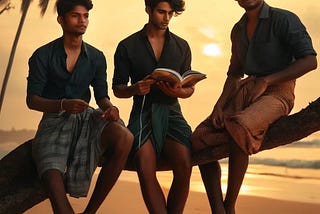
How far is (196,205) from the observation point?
6.76 meters

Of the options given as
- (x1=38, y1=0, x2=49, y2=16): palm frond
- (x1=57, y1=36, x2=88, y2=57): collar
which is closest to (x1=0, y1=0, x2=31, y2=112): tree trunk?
(x1=38, y1=0, x2=49, y2=16): palm frond

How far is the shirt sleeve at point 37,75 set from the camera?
3.08 meters

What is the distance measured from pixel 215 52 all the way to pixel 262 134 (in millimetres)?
4235

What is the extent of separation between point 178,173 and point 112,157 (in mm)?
314

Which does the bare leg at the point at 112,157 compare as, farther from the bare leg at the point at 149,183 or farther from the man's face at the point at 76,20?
the man's face at the point at 76,20

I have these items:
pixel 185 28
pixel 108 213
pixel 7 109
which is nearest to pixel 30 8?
pixel 7 109

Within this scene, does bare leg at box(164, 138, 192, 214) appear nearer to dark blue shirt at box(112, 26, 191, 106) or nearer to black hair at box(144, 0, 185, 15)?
dark blue shirt at box(112, 26, 191, 106)

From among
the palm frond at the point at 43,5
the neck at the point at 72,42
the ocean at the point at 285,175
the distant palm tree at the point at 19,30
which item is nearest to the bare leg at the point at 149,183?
the neck at the point at 72,42

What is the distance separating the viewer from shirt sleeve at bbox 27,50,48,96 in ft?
10.1

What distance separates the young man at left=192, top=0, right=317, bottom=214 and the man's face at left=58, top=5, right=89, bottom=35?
737 mm

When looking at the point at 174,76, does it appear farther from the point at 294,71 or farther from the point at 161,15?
the point at 294,71

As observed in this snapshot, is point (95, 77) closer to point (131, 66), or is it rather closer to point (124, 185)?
point (131, 66)

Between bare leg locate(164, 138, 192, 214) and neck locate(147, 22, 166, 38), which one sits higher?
neck locate(147, 22, 166, 38)

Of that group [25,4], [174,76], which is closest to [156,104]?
[174,76]
